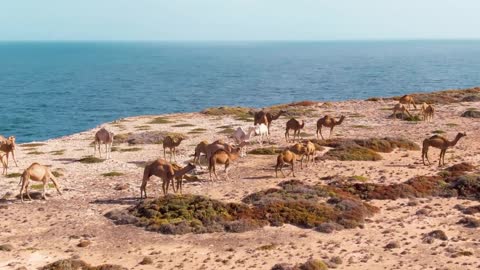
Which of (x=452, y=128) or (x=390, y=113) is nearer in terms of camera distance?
(x=452, y=128)

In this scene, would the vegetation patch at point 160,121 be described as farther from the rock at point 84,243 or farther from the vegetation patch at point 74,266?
the vegetation patch at point 74,266

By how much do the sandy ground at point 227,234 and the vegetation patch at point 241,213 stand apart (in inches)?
20.4

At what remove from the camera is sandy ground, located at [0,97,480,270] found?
2041 cm

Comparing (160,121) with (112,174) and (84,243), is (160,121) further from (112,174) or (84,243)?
(84,243)

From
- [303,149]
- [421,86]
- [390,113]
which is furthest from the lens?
[421,86]

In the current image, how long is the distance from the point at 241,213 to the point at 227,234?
2040 millimetres

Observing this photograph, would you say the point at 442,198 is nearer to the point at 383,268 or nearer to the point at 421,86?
the point at 383,268

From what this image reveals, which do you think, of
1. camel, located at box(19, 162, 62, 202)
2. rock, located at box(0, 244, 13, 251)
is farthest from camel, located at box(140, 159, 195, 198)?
rock, located at box(0, 244, 13, 251)

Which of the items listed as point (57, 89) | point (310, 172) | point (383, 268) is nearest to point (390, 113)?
point (310, 172)

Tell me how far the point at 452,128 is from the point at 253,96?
77650mm

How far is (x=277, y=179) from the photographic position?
1228 inches

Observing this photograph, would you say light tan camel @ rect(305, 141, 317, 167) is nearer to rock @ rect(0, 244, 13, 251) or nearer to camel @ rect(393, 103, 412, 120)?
rock @ rect(0, 244, 13, 251)

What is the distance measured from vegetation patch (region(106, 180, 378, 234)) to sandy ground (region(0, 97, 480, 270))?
1.70 feet

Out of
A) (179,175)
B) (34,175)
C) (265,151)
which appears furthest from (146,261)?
(265,151)
